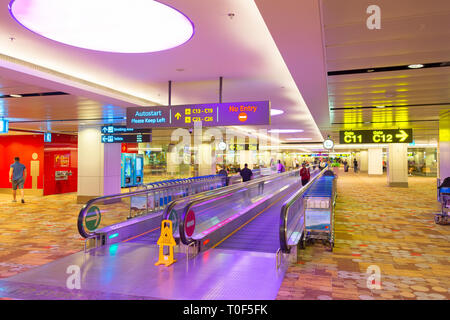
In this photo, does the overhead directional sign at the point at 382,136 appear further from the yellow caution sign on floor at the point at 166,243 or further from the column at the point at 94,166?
the yellow caution sign on floor at the point at 166,243

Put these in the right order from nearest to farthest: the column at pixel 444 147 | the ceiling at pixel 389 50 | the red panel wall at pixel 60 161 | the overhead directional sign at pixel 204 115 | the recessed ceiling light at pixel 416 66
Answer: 1. the ceiling at pixel 389 50
2. the recessed ceiling light at pixel 416 66
3. the overhead directional sign at pixel 204 115
4. the column at pixel 444 147
5. the red panel wall at pixel 60 161

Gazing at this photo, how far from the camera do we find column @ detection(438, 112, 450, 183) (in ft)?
42.5

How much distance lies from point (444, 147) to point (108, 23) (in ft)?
45.5

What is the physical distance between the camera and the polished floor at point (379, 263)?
4480mm

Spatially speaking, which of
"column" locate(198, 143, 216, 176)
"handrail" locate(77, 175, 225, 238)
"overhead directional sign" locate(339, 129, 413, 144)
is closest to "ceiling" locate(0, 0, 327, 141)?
"handrail" locate(77, 175, 225, 238)

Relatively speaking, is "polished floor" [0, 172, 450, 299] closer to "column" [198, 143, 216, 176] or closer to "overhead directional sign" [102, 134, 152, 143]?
"overhead directional sign" [102, 134, 152, 143]

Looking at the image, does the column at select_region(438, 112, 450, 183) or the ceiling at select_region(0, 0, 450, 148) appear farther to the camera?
the column at select_region(438, 112, 450, 183)

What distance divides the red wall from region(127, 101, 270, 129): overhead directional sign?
13.5m

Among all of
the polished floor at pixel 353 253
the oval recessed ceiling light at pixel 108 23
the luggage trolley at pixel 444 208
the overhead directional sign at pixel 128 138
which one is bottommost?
the polished floor at pixel 353 253

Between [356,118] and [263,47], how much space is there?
32.2ft

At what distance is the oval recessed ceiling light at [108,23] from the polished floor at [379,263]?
4542 millimetres

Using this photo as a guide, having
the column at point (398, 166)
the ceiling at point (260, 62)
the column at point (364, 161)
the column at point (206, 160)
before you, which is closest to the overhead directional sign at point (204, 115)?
the ceiling at point (260, 62)

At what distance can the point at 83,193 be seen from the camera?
1510 cm

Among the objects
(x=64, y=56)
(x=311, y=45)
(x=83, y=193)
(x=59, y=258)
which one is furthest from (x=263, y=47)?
(x=83, y=193)
